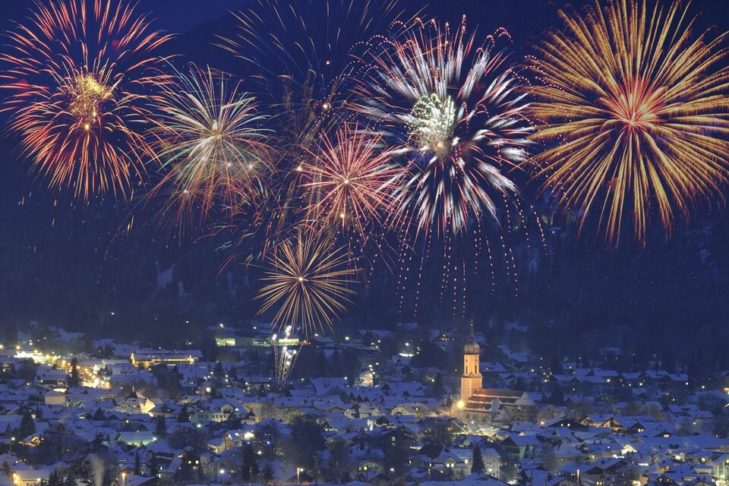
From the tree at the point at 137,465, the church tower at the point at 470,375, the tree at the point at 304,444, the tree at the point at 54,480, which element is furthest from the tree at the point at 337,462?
the church tower at the point at 470,375

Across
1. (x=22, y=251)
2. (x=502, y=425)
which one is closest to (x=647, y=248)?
(x=22, y=251)

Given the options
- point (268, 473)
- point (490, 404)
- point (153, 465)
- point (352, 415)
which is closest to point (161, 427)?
point (153, 465)

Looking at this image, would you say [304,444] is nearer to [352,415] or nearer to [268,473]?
[268,473]

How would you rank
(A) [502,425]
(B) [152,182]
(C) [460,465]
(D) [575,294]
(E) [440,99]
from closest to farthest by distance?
(E) [440,99], (C) [460,465], (A) [502,425], (B) [152,182], (D) [575,294]

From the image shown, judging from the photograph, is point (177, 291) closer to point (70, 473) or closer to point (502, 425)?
point (502, 425)

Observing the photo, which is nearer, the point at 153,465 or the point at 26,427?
the point at 153,465

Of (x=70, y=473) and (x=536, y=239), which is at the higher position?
(x=536, y=239)

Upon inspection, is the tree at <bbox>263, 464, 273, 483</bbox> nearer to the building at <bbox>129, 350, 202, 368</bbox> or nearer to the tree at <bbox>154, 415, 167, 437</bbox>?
the tree at <bbox>154, 415, 167, 437</bbox>
